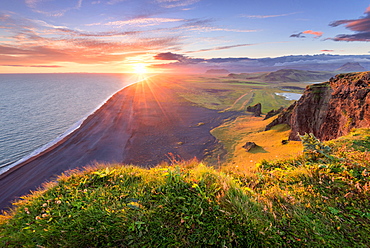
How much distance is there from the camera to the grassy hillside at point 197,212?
9.11 ft

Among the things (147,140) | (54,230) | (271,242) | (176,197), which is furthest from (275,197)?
(147,140)

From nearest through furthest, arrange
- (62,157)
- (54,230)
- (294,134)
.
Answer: (54,230), (294,134), (62,157)

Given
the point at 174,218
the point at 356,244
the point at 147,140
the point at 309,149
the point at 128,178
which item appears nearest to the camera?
the point at 356,244

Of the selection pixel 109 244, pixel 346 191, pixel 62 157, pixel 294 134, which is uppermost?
pixel 346 191

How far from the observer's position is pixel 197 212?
318cm

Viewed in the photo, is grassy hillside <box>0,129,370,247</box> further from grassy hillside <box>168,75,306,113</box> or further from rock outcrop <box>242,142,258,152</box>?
grassy hillside <box>168,75,306,113</box>

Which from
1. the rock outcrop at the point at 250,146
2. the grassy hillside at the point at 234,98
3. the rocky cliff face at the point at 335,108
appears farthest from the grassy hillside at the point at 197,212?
the grassy hillside at the point at 234,98

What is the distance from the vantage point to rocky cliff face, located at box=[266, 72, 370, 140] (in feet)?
47.7

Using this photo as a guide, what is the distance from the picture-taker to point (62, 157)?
27.7m

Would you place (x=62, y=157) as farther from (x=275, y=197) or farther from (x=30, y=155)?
(x=275, y=197)

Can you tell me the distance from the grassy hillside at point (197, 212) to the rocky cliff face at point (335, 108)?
12.8 m

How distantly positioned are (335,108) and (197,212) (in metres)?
21.4

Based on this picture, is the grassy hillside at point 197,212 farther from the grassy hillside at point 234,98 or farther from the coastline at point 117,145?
the grassy hillside at point 234,98

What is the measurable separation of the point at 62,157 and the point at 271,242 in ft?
108
